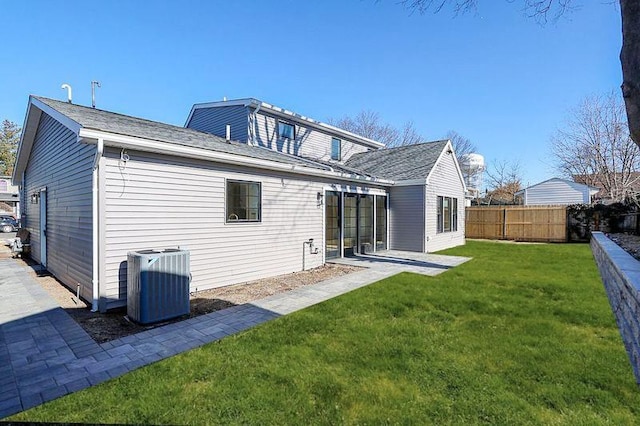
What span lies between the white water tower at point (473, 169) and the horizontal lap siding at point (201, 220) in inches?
1193

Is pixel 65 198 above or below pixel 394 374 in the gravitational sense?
above

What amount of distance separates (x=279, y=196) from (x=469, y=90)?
12.2m

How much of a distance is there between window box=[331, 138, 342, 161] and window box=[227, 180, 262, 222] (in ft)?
28.4

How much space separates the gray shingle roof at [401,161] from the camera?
12930mm

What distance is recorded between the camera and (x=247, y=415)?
259cm

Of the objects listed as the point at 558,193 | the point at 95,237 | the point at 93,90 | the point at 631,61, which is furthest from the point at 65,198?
the point at 558,193

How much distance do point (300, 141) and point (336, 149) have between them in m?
2.76

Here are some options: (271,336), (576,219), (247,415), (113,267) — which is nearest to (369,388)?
(247,415)

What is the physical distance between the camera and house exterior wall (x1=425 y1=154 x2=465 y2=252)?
42.0ft

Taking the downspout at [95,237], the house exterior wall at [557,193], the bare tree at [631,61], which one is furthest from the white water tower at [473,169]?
the downspout at [95,237]

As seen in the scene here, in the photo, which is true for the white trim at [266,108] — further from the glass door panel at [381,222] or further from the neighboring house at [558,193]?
the neighboring house at [558,193]

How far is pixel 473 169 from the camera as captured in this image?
3462 centimetres

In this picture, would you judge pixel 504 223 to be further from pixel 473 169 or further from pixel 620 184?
pixel 473 169

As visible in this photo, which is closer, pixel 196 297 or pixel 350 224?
pixel 196 297
